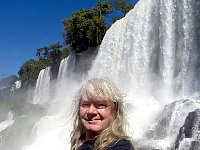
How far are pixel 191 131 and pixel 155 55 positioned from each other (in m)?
11.5

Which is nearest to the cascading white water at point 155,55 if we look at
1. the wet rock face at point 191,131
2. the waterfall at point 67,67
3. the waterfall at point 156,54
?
the waterfall at point 156,54

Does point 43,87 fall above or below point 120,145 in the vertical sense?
above

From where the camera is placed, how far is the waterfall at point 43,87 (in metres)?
40.7

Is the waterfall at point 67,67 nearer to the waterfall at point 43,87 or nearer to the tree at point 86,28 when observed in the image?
the tree at point 86,28

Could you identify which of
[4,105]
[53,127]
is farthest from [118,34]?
[4,105]

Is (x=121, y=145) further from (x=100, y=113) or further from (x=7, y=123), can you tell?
(x=7, y=123)

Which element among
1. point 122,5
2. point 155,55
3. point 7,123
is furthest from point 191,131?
point 122,5

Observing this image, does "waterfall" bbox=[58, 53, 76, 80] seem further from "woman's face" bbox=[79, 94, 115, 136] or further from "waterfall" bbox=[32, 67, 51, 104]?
"woman's face" bbox=[79, 94, 115, 136]

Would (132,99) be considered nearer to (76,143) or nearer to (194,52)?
(194,52)

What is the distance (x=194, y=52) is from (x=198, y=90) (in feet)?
6.13

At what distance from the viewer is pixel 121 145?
1.77 m

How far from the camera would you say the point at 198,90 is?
19.8 meters

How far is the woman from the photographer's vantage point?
186cm

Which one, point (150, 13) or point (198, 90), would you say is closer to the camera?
point (198, 90)
